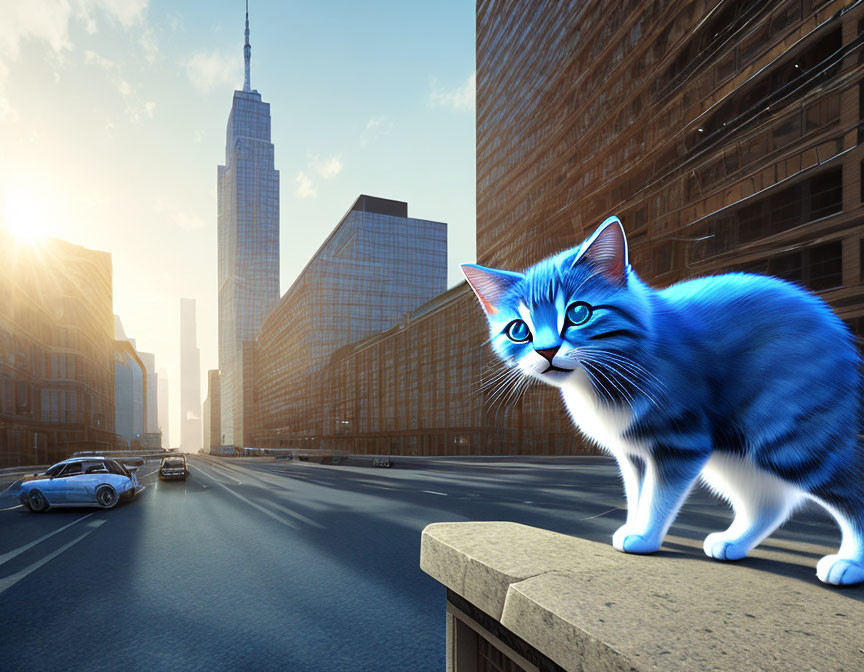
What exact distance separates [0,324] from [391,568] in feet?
→ 202

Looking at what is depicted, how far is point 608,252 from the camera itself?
219cm

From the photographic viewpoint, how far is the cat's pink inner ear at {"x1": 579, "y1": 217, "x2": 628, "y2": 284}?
213cm

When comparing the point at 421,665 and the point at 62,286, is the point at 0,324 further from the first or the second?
the point at 421,665

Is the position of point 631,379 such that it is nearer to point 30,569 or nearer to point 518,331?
point 518,331

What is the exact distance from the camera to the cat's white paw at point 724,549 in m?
2.25

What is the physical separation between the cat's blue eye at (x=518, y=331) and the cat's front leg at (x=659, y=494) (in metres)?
0.71

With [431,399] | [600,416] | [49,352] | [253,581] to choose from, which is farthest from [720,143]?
[49,352]

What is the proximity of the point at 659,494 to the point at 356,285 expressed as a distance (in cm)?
10426

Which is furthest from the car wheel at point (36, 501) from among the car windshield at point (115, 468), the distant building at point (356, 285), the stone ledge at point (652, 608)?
the distant building at point (356, 285)

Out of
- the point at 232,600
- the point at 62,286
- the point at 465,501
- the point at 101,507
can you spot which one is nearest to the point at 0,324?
the point at 62,286

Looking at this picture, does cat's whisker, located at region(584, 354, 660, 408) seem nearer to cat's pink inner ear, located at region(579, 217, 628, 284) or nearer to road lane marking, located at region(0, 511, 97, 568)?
cat's pink inner ear, located at region(579, 217, 628, 284)

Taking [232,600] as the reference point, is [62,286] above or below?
above

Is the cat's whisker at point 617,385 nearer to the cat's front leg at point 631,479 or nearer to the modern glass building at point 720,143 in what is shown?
the cat's front leg at point 631,479

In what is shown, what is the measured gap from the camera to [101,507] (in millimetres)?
17062
